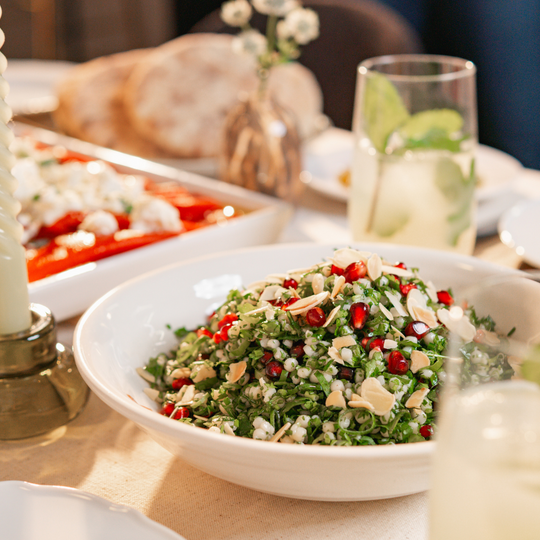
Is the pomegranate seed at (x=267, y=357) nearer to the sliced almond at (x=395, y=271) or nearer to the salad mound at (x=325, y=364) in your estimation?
the salad mound at (x=325, y=364)

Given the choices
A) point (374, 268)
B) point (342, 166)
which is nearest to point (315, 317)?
point (374, 268)

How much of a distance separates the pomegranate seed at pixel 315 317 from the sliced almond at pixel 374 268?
3.9 inches

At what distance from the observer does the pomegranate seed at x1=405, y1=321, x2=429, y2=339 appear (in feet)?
2.55

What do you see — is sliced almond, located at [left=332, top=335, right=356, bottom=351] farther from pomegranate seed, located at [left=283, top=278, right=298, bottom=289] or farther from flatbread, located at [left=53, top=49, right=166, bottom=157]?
flatbread, located at [left=53, top=49, right=166, bottom=157]

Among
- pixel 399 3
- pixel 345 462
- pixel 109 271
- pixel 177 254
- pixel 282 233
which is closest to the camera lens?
pixel 345 462

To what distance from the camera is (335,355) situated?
725mm

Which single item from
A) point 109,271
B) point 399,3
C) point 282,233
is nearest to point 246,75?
point 282,233

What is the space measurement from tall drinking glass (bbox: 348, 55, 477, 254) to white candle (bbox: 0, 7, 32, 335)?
704mm

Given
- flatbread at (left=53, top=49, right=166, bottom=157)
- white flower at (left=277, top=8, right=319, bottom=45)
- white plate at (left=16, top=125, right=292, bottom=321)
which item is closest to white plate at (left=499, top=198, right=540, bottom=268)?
white plate at (left=16, top=125, right=292, bottom=321)

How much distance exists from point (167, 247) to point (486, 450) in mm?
971

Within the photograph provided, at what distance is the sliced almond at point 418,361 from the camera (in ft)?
2.43

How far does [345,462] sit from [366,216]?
2.57 feet

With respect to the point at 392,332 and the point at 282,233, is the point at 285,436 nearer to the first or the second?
the point at 392,332

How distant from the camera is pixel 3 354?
→ 854 mm
